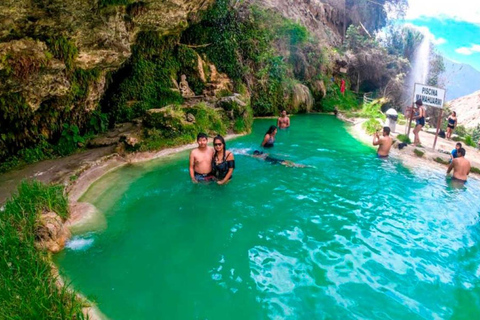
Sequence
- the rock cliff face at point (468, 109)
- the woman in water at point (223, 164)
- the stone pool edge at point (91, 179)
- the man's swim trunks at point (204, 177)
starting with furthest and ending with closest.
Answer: the rock cliff face at point (468, 109)
the man's swim trunks at point (204, 177)
the woman in water at point (223, 164)
the stone pool edge at point (91, 179)

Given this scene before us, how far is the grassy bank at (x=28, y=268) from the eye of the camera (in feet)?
10.9

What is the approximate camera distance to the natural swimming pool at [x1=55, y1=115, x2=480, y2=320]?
4.15m

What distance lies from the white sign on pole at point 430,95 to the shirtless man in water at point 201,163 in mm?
8846

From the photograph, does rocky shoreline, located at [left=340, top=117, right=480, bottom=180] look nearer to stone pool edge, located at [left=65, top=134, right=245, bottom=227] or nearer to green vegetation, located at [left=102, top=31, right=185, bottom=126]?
stone pool edge, located at [left=65, top=134, right=245, bottom=227]

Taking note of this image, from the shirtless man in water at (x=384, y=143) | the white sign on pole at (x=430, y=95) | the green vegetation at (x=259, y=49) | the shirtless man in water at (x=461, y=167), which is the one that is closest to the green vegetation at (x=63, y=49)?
the green vegetation at (x=259, y=49)

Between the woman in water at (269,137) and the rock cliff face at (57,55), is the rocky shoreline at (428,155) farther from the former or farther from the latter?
the rock cliff face at (57,55)

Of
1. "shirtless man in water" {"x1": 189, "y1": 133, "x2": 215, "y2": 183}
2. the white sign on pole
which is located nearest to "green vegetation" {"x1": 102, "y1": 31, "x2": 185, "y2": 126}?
"shirtless man in water" {"x1": 189, "y1": 133, "x2": 215, "y2": 183}

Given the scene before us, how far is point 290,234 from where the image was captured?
5.88 meters

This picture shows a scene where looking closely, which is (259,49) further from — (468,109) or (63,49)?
(468,109)

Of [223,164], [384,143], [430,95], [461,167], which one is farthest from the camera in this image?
[430,95]

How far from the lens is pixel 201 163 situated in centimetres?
786

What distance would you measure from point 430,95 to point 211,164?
30.3ft

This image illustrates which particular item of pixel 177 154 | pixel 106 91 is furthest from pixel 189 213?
pixel 106 91

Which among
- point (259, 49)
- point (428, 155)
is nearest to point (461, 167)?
point (428, 155)
